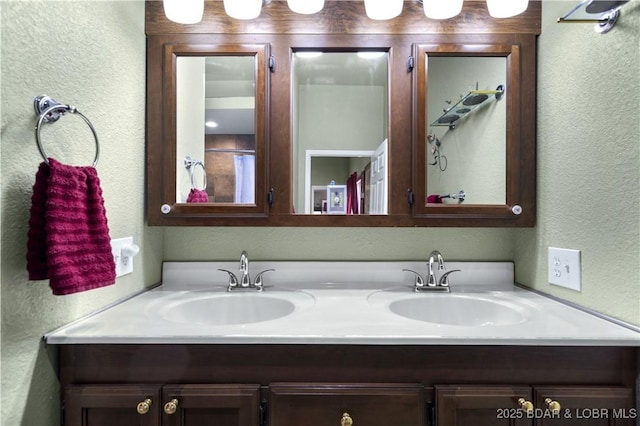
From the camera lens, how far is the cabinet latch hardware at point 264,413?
0.77 metres

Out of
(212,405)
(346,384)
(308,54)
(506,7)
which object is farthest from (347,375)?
(506,7)

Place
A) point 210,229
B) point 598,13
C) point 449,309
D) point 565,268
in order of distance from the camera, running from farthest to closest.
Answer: point 210,229 < point 449,309 < point 565,268 < point 598,13

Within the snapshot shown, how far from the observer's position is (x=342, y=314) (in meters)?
0.91

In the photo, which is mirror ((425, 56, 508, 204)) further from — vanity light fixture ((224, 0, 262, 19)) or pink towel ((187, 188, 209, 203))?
pink towel ((187, 188, 209, 203))

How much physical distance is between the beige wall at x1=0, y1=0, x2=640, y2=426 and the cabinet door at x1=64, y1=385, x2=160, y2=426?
0.17 ft

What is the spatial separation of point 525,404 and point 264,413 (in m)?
0.62

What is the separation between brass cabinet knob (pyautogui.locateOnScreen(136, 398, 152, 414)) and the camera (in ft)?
2.40

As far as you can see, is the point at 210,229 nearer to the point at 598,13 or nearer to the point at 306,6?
the point at 306,6

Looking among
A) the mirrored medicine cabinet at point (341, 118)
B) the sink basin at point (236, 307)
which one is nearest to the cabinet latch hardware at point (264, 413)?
the sink basin at point (236, 307)

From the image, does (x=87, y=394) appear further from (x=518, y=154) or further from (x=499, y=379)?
(x=518, y=154)

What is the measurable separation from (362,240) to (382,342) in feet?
1.97

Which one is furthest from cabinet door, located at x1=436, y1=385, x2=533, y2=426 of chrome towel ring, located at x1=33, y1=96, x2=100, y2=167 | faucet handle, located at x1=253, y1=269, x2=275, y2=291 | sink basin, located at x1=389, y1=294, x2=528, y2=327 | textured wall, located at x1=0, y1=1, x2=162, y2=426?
chrome towel ring, located at x1=33, y1=96, x2=100, y2=167

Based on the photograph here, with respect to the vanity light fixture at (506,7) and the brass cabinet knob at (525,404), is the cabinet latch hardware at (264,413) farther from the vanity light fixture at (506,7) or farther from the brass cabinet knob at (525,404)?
the vanity light fixture at (506,7)

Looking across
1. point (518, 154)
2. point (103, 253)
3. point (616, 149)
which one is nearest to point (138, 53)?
point (103, 253)
